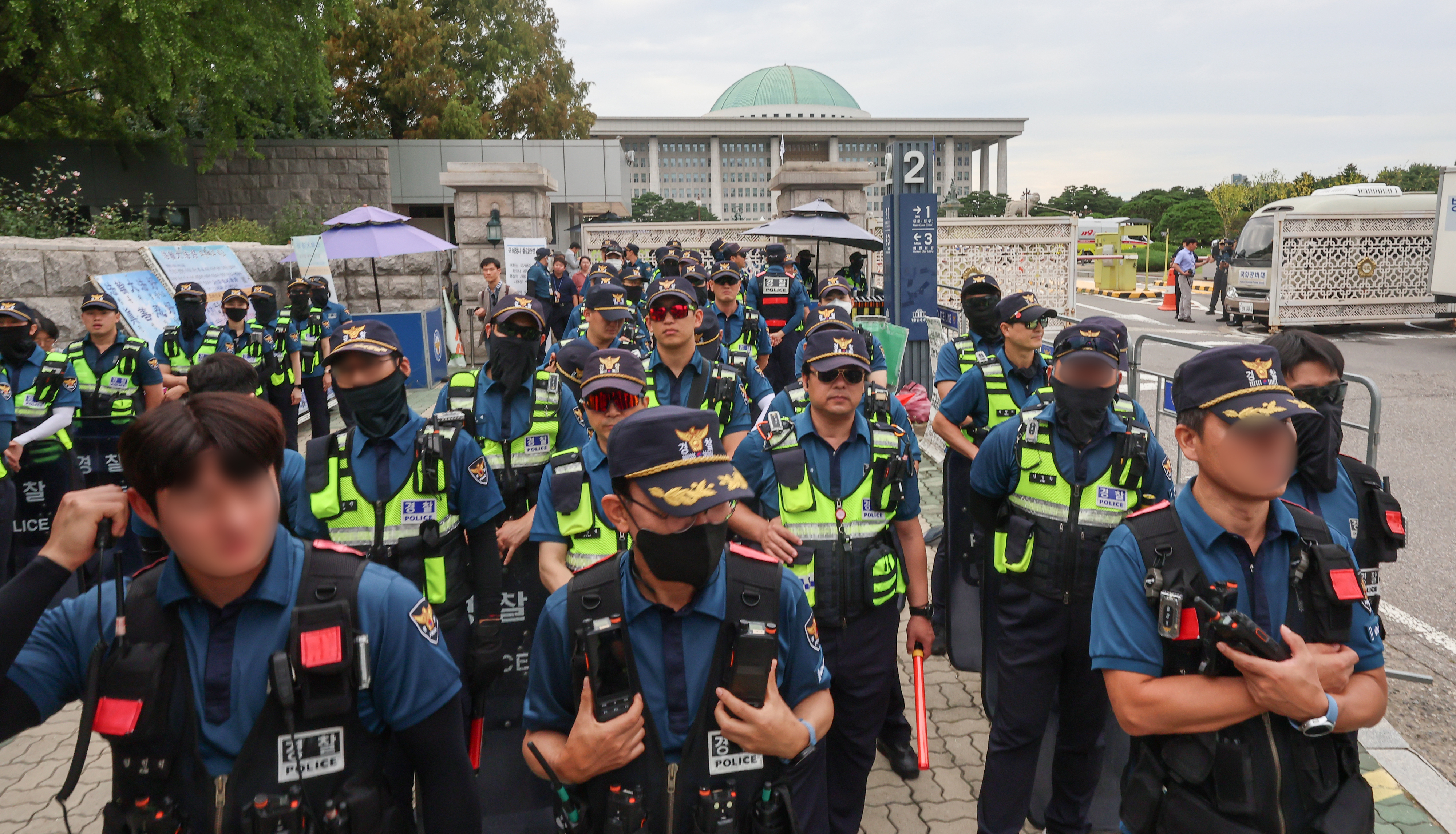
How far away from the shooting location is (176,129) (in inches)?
727

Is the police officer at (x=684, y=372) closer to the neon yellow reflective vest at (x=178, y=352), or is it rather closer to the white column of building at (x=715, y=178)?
the neon yellow reflective vest at (x=178, y=352)

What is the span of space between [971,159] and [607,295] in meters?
113

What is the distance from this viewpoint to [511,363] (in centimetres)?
474

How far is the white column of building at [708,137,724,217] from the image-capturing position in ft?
321

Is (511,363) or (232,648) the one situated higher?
(511,363)

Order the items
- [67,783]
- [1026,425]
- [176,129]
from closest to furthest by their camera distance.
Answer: [67,783] < [1026,425] < [176,129]

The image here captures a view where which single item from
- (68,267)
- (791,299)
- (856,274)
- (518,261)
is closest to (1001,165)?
(518,261)

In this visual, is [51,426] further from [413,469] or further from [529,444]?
[413,469]

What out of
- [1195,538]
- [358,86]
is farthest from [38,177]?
[1195,538]

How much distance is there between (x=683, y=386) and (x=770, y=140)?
99.2m

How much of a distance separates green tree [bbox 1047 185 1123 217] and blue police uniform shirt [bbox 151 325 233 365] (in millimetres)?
63198

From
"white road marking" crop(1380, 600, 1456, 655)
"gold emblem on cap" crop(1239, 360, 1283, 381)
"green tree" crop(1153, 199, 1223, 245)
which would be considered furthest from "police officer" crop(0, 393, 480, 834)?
"green tree" crop(1153, 199, 1223, 245)

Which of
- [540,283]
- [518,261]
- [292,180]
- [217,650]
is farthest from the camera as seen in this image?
[292,180]

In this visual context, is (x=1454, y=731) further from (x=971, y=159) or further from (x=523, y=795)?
(x=971, y=159)
